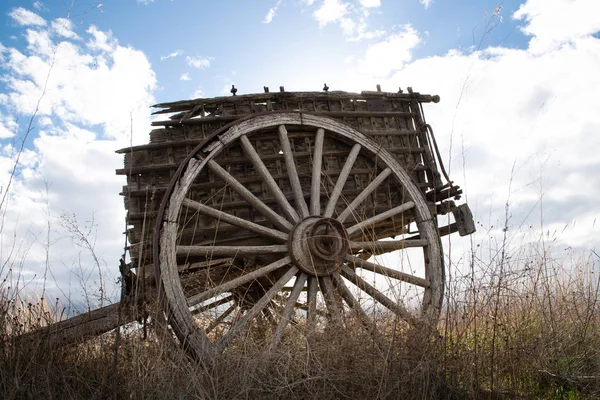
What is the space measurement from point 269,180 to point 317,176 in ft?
1.40

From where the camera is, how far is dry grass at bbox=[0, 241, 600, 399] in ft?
8.64

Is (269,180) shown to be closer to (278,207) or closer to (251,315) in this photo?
(278,207)

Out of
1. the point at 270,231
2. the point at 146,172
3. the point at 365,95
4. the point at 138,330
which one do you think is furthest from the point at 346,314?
the point at 365,95

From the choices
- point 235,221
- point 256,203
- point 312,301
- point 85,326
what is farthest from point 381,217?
point 85,326

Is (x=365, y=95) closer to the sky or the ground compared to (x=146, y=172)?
closer to the sky

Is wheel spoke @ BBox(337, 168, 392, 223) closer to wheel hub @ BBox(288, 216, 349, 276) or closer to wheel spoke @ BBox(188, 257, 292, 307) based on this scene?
wheel hub @ BBox(288, 216, 349, 276)

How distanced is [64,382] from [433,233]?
322 cm

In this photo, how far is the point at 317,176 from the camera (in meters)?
4.16

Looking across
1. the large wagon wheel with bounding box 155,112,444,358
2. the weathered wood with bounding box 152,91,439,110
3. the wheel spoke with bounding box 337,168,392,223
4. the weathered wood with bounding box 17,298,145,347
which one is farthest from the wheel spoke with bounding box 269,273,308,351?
the weathered wood with bounding box 152,91,439,110

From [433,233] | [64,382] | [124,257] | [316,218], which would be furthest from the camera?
[433,233]

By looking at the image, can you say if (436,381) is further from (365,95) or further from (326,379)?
(365,95)

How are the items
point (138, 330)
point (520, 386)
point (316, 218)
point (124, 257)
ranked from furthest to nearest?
point (316, 218) < point (124, 257) < point (138, 330) < point (520, 386)

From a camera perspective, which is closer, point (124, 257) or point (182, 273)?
point (124, 257)

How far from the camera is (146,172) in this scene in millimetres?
4074
